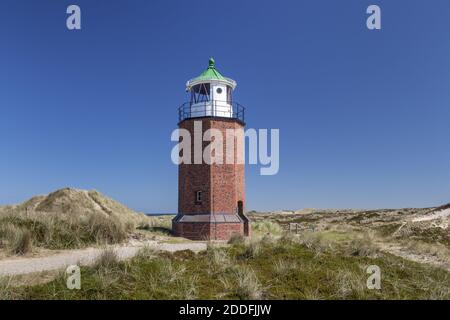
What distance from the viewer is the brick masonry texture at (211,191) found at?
21156 mm

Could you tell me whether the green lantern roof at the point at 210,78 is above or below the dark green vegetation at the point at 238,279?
above

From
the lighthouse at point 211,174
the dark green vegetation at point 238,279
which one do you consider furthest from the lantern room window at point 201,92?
the dark green vegetation at point 238,279

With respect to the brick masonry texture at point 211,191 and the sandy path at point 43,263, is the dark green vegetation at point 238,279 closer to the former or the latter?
the sandy path at point 43,263

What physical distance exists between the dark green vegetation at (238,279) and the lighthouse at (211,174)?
A: 8.55 metres

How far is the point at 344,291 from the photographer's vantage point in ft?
28.4

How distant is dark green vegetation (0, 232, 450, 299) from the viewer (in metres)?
8.09

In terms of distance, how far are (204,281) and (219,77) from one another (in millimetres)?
15198

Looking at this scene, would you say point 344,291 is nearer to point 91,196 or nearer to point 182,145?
point 182,145

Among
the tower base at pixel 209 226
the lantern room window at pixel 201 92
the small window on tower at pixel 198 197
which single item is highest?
the lantern room window at pixel 201 92

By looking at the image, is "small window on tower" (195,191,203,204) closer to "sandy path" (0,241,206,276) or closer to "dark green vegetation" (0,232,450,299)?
"dark green vegetation" (0,232,450,299)

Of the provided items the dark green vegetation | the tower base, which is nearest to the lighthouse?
the tower base

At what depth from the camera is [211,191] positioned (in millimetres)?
21391

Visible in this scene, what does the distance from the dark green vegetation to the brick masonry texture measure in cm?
843
